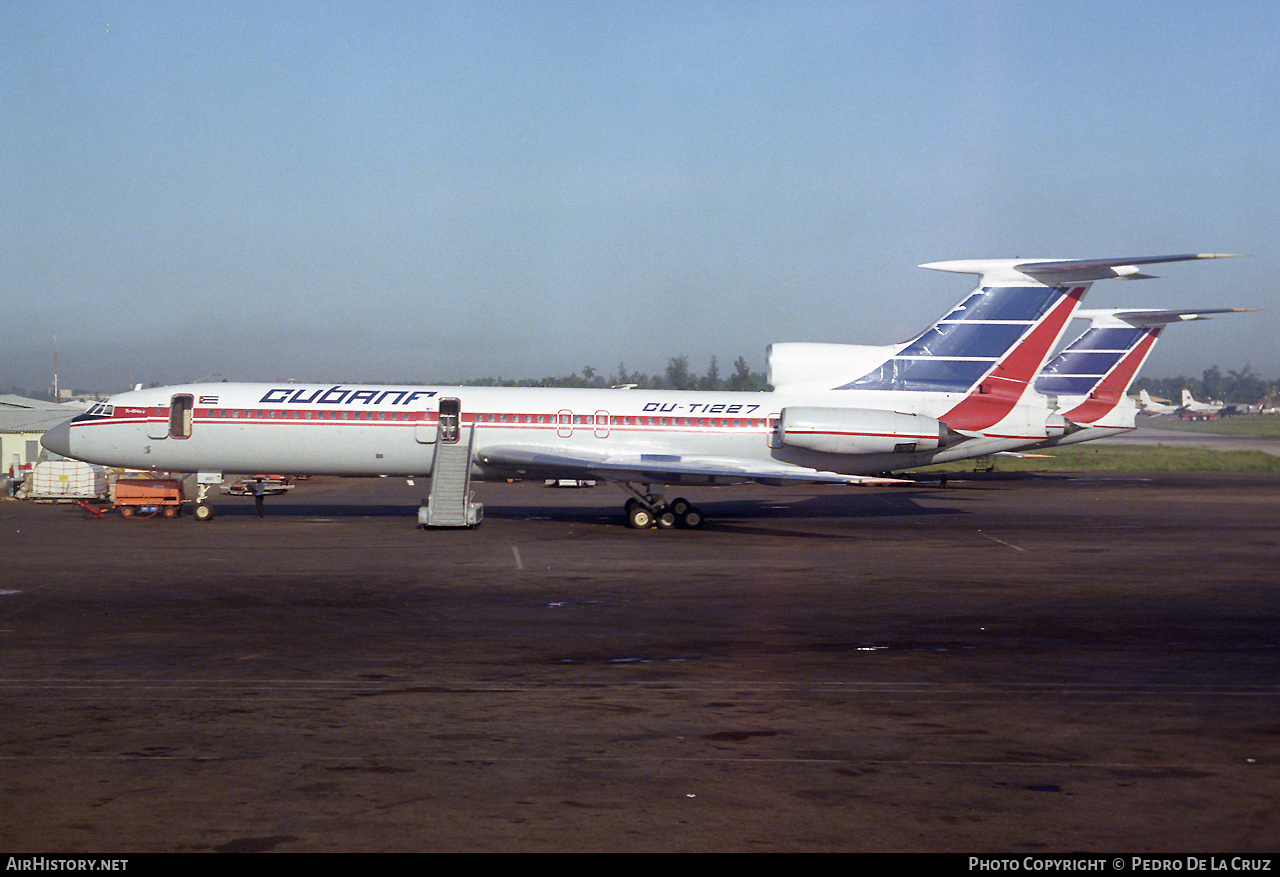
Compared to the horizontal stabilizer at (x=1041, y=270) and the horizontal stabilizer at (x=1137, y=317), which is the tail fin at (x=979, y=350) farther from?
the horizontal stabilizer at (x=1137, y=317)

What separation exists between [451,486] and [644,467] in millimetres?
5025

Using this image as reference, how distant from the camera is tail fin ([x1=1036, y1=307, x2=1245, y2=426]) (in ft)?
139

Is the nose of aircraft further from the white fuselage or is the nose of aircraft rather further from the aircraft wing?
the aircraft wing

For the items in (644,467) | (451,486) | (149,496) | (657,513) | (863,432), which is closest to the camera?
(644,467)

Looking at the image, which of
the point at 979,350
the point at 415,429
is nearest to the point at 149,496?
the point at 415,429

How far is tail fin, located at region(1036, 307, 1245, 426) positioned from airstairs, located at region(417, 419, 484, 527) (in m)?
24.9

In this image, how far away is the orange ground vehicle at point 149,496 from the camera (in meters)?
30.2

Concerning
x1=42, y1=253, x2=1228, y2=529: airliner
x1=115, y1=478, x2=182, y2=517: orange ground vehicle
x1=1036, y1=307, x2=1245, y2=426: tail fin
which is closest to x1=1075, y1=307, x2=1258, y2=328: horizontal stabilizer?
x1=1036, y1=307, x2=1245, y2=426: tail fin

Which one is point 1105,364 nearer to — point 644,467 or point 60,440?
point 644,467

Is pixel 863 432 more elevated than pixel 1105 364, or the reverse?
pixel 1105 364

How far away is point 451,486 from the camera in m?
28.0

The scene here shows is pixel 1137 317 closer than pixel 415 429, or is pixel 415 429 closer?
pixel 415 429

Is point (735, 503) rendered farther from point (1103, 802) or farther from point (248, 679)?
point (1103, 802)

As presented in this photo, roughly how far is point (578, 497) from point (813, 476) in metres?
15.5
